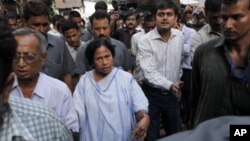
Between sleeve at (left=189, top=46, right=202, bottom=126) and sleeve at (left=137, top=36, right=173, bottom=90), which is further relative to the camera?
sleeve at (left=137, top=36, right=173, bottom=90)

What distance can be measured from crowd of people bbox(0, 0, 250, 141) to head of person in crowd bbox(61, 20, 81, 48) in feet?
0.06

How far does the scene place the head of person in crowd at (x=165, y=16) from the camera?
5.52 meters

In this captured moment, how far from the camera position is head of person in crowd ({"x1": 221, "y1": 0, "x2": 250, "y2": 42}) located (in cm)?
305

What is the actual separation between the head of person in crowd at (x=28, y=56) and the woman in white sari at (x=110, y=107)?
70cm

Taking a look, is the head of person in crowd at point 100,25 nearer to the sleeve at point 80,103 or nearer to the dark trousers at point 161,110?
the dark trousers at point 161,110

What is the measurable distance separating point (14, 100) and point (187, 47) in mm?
3807

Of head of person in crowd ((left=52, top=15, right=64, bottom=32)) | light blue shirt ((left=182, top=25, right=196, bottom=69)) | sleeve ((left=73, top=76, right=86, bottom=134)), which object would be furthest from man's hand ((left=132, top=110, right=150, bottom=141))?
head of person in crowd ((left=52, top=15, right=64, bottom=32))

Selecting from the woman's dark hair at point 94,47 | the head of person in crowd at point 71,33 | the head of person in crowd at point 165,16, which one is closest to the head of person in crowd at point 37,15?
the woman's dark hair at point 94,47

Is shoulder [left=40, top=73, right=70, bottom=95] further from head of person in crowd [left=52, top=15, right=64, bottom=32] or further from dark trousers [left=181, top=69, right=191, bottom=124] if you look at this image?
head of person in crowd [left=52, top=15, right=64, bottom=32]

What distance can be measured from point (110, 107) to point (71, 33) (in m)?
2.63

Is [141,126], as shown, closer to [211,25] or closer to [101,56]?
[101,56]

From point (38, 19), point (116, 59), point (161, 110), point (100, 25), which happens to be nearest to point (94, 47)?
point (38, 19)

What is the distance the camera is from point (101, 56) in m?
4.15

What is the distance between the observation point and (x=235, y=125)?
181 cm
